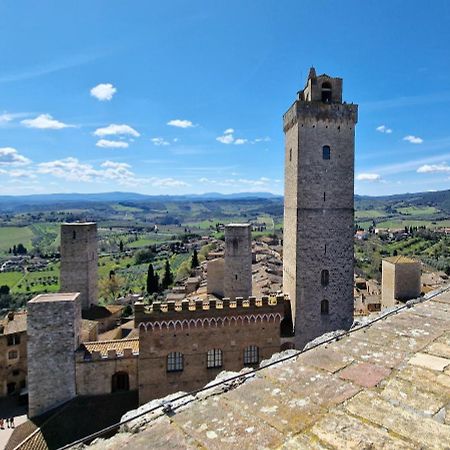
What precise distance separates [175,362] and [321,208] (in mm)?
12985

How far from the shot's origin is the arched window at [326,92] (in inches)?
915

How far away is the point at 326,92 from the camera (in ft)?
76.7

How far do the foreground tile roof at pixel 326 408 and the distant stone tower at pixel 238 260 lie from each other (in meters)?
23.2

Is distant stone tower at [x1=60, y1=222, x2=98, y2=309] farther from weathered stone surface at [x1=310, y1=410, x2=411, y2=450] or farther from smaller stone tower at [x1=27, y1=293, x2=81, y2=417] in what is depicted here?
weathered stone surface at [x1=310, y1=410, x2=411, y2=450]

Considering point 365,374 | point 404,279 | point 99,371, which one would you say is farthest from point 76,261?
point 365,374

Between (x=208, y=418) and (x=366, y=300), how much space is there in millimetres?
47557

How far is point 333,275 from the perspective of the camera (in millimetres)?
23266

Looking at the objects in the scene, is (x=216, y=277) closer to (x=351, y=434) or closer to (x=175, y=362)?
(x=175, y=362)

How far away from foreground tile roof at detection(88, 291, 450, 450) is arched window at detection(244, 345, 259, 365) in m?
17.3

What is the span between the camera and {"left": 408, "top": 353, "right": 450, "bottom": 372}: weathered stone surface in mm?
4473

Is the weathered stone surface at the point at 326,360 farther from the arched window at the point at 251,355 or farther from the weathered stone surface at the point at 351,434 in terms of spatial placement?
the arched window at the point at 251,355

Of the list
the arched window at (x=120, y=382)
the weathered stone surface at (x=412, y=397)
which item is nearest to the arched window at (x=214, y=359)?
the arched window at (x=120, y=382)

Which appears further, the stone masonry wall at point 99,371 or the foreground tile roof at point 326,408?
the stone masonry wall at point 99,371

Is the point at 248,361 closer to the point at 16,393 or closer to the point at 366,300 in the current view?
the point at 16,393
